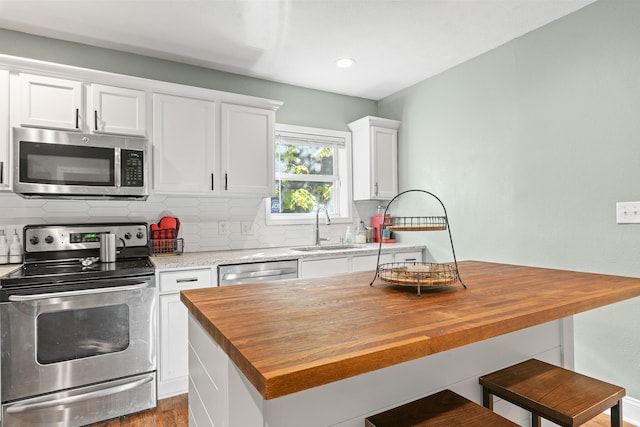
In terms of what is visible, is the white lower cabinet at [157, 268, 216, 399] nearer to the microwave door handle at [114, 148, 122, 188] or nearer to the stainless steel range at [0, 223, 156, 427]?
the stainless steel range at [0, 223, 156, 427]

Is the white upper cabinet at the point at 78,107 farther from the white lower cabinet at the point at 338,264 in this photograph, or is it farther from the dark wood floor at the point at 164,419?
the dark wood floor at the point at 164,419

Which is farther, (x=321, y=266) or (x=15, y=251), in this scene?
(x=321, y=266)

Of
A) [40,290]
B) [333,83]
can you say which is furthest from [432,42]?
[40,290]

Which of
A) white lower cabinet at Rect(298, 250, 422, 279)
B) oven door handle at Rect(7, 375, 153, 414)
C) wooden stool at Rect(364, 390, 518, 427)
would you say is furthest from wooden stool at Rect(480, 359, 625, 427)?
oven door handle at Rect(7, 375, 153, 414)

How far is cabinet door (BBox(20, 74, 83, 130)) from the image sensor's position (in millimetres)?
2354

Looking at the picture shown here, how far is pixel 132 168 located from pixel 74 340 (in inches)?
46.1

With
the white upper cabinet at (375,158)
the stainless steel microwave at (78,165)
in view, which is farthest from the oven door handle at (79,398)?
the white upper cabinet at (375,158)

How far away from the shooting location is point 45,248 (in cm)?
252

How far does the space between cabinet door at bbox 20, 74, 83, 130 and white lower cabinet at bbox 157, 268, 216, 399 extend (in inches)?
48.6

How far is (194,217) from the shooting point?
10.4ft

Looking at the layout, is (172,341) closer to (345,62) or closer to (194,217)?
(194,217)

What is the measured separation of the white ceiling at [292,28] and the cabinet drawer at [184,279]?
1.75m

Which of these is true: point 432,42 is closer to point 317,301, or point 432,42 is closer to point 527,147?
point 527,147

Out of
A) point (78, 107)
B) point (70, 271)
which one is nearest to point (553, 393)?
point (70, 271)
